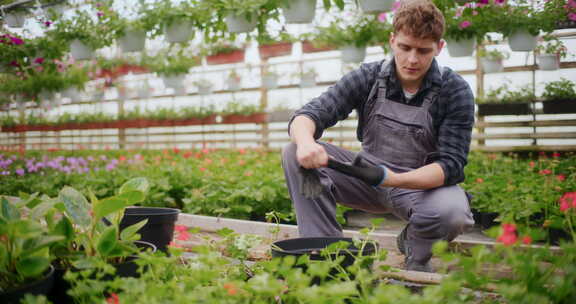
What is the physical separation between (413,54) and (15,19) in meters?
3.36

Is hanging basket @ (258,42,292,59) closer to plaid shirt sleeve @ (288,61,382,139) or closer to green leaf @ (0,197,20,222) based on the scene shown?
plaid shirt sleeve @ (288,61,382,139)

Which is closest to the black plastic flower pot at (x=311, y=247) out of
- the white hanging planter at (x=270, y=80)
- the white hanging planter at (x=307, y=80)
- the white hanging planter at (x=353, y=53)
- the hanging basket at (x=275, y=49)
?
the white hanging planter at (x=353, y=53)

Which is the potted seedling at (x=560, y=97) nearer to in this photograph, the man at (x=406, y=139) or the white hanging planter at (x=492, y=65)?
the white hanging planter at (x=492, y=65)

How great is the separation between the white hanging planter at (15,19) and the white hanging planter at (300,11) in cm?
213

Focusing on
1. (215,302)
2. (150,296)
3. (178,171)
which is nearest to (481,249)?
(215,302)

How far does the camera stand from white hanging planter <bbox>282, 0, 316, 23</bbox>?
329 centimetres

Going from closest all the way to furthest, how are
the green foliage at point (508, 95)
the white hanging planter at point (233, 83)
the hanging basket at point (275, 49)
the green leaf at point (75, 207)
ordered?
1. the green leaf at point (75, 207)
2. the green foliage at point (508, 95)
3. the hanging basket at point (275, 49)
4. the white hanging planter at point (233, 83)

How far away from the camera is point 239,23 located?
363cm

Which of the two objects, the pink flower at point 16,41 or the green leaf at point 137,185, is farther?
the pink flower at point 16,41

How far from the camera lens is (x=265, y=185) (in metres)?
2.98

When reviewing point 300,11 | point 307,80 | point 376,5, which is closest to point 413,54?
point 376,5

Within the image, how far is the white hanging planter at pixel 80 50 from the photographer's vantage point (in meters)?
4.68

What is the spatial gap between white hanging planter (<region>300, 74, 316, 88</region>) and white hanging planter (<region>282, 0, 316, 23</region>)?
4.01 m

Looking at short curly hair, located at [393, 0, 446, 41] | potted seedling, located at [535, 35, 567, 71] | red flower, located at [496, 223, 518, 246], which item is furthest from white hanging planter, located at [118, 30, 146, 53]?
potted seedling, located at [535, 35, 567, 71]
